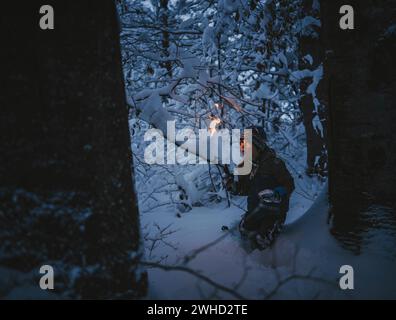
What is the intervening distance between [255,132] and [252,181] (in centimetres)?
63

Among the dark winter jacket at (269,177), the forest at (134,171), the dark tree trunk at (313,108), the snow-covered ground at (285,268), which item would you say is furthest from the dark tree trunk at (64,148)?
the dark tree trunk at (313,108)

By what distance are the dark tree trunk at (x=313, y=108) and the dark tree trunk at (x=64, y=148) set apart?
461 cm

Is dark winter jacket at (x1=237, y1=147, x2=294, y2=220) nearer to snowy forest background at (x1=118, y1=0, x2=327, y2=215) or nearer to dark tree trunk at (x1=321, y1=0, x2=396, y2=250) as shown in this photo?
dark tree trunk at (x1=321, y1=0, x2=396, y2=250)

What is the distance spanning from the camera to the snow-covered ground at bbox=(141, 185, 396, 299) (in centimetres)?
233

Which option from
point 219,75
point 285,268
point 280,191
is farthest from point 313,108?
point 285,268

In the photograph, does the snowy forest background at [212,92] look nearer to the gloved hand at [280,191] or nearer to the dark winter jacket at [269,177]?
the dark winter jacket at [269,177]

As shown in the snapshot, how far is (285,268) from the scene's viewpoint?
298 cm

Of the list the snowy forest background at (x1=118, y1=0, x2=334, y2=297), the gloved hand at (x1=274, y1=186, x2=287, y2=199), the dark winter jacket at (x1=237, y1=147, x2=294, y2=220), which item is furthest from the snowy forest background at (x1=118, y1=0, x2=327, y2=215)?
the gloved hand at (x1=274, y1=186, x2=287, y2=199)

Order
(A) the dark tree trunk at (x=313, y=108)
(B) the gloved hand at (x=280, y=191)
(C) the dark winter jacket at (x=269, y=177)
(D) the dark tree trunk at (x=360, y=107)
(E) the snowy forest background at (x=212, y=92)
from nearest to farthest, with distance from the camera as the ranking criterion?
(D) the dark tree trunk at (x=360, y=107) → (B) the gloved hand at (x=280, y=191) → (C) the dark winter jacket at (x=269, y=177) → (E) the snowy forest background at (x=212, y=92) → (A) the dark tree trunk at (x=313, y=108)

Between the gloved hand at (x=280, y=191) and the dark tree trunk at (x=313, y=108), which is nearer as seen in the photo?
the gloved hand at (x=280, y=191)

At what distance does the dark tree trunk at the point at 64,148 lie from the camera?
1.61 metres

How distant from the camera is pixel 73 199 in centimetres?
170
